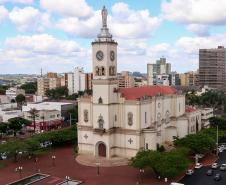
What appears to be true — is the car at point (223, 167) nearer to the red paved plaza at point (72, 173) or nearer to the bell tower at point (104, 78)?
the red paved plaza at point (72, 173)

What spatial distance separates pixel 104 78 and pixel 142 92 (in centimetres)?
759

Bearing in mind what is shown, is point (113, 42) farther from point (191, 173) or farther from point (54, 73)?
point (54, 73)

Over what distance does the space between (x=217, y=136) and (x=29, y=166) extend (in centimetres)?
2980

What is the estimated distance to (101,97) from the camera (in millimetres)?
54719

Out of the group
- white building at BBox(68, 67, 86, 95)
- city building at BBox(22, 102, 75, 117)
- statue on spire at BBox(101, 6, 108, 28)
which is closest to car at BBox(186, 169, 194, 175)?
statue on spire at BBox(101, 6, 108, 28)

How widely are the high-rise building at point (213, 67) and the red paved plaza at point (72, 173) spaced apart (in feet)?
423

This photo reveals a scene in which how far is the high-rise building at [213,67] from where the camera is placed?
170250 millimetres

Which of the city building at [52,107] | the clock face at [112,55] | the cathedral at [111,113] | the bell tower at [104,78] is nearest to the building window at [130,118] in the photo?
the cathedral at [111,113]

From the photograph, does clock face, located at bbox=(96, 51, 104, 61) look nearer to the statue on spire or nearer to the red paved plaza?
the statue on spire

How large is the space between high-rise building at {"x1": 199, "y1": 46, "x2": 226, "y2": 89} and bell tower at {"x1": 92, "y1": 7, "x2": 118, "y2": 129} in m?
124

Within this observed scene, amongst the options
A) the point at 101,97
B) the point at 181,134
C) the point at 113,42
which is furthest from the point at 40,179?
the point at 181,134

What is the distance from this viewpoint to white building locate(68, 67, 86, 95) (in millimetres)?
149750

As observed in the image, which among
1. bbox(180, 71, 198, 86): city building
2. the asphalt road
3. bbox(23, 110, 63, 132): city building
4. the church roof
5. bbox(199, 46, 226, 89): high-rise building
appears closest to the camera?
the asphalt road

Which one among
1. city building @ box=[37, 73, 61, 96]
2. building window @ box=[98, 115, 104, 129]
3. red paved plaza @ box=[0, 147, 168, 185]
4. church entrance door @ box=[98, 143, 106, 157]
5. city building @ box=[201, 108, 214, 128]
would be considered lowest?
red paved plaza @ box=[0, 147, 168, 185]
